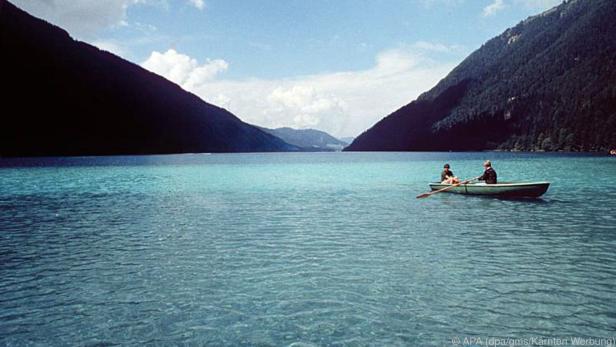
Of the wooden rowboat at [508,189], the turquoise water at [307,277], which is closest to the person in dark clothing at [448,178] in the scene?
the wooden rowboat at [508,189]

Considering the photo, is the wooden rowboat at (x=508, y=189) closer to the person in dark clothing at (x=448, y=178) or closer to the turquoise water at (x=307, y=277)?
the person in dark clothing at (x=448, y=178)

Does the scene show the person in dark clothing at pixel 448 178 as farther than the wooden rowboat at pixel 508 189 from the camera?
Yes

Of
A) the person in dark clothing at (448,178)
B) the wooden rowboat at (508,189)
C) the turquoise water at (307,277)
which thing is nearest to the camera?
the turquoise water at (307,277)

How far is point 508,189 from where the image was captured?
28047 mm

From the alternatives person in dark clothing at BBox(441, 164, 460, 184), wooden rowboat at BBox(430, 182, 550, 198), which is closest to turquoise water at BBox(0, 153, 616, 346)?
wooden rowboat at BBox(430, 182, 550, 198)

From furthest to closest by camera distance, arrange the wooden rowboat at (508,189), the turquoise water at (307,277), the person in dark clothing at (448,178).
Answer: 1. the person in dark clothing at (448,178)
2. the wooden rowboat at (508,189)
3. the turquoise water at (307,277)

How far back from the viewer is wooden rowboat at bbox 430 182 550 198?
89.7 feet

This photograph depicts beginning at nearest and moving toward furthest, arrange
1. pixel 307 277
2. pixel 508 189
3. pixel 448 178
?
pixel 307 277 < pixel 508 189 < pixel 448 178

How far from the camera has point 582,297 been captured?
31.8 feet

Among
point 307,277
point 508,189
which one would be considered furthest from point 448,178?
point 307,277

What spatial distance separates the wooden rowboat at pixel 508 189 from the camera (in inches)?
1076

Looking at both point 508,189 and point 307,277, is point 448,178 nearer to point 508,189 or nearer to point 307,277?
point 508,189

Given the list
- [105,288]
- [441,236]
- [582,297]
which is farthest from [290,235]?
[582,297]

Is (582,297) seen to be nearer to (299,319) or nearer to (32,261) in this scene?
(299,319)
